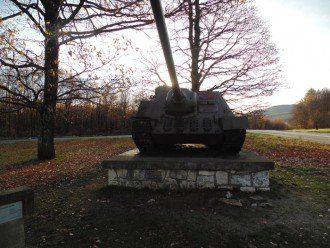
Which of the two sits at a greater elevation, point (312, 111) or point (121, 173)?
point (312, 111)

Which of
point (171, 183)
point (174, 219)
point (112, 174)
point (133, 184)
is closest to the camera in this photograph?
point (174, 219)

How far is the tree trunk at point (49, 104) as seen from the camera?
10297mm

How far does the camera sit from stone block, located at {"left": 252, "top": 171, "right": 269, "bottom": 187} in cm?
558

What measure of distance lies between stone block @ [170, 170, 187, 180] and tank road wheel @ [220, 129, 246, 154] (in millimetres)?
1069

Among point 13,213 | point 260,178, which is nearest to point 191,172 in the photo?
point 260,178

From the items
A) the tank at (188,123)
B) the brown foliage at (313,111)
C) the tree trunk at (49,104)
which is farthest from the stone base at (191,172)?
the brown foliage at (313,111)

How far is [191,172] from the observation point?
18.8ft

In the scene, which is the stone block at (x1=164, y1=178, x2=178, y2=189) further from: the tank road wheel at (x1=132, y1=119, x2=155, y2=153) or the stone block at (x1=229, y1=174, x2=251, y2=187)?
the stone block at (x1=229, y1=174, x2=251, y2=187)

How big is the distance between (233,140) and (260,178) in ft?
2.95

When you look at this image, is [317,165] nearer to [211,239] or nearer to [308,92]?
[211,239]

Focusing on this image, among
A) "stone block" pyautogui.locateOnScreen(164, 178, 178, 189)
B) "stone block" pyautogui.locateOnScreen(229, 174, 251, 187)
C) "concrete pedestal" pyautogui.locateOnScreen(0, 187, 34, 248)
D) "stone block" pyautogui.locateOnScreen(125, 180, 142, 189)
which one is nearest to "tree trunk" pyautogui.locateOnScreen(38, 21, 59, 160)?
"stone block" pyautogui.locateOnScreen(125, 180, 142, 189)

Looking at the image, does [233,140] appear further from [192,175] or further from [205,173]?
[192,175]

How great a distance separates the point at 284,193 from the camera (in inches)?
222

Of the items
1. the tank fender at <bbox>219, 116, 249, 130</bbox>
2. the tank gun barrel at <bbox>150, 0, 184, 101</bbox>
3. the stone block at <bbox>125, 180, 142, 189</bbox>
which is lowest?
the stone block at <bbox>125, 180, 142, 189</bbox>
